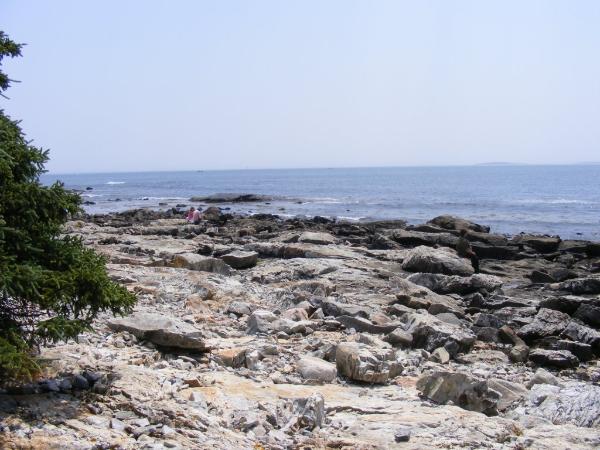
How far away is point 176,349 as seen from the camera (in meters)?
9.25

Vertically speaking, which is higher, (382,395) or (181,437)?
(181,437)

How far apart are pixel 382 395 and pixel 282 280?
9.73 m

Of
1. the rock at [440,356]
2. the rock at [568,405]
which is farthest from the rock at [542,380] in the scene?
the rock at [440,356]

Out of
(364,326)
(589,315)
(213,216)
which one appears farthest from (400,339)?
(213,216)

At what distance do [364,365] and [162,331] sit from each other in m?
2.98

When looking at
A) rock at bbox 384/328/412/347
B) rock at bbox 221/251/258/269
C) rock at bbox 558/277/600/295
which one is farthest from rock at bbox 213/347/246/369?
rock at bbox 558/277/600/295

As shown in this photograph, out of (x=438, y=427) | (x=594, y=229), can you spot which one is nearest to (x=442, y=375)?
(x=438, y=427)

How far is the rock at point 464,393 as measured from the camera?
27.1ft

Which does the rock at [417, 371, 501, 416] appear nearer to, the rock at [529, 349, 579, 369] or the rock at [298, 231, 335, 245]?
the rock at [529, 349, 579, 369]

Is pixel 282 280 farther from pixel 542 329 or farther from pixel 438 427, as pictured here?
pixel 438 427

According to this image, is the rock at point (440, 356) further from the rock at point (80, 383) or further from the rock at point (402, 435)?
the rock at point (80, 383)

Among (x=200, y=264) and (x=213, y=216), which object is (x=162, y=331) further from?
(x=213, y=216)

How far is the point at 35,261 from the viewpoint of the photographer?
19.8 ft

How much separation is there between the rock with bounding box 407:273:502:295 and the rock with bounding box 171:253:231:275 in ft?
18.5
